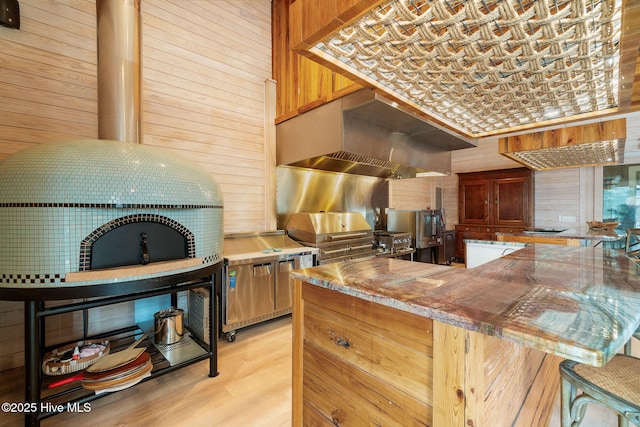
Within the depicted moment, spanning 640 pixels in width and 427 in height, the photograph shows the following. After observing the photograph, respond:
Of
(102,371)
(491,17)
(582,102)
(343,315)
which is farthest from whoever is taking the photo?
(102,371)

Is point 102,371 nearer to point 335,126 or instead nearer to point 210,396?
point 210,396

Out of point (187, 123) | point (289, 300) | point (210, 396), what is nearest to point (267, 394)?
point (210, 396)

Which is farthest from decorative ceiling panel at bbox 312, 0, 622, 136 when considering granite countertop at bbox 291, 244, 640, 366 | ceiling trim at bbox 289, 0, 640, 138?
granite countertop at bbox 291, 244, 640, 366

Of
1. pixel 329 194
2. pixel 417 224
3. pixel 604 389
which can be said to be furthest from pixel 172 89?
pixel 417 224

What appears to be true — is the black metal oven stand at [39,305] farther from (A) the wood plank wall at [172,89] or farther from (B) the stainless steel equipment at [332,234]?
(B) the stainless steel equipment at [332,234]

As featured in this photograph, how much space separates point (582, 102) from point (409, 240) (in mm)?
3528

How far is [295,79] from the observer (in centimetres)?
335

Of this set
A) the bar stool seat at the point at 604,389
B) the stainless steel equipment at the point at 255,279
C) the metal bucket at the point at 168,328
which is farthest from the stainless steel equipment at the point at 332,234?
the bar stool seat at the point at 604,389

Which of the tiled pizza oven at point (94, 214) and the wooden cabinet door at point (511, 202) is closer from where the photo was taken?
the tiled pizza oven at point (94, 214)

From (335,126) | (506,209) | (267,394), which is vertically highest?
(335,126)

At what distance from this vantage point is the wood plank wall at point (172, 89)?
215cm

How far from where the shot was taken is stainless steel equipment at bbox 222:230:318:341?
8.53 ft

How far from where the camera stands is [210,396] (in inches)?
72.9

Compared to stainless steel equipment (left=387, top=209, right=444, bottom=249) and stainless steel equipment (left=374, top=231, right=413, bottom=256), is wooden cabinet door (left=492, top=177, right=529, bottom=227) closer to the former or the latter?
stainless steel equipment (left=387, top=209, right=444, bottom=249)
